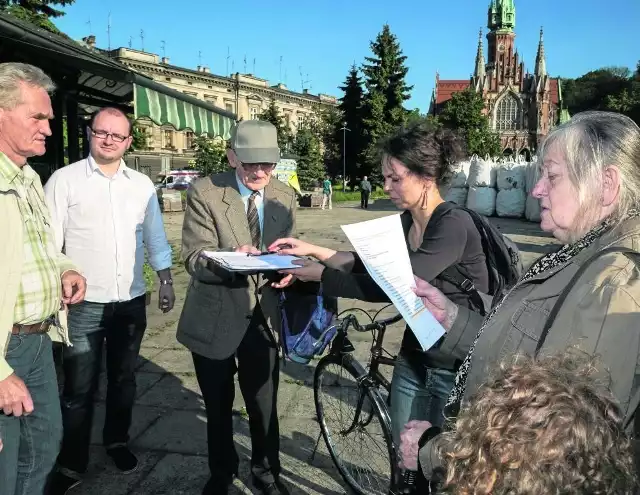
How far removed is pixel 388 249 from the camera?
217cm

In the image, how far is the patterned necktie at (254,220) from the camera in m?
3.05

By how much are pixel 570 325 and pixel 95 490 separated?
3033mm

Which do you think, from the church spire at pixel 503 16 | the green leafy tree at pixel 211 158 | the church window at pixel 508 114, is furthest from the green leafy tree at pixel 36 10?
the church spire at pixel 503 16

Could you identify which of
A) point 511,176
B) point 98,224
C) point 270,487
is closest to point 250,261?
point 98,224

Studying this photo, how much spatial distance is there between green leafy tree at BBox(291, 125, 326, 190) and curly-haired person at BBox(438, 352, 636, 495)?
39855 millimetres

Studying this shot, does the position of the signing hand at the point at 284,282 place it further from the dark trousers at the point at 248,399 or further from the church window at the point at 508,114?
the church window at the point at 508,114

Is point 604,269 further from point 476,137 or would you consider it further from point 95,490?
point 476,137

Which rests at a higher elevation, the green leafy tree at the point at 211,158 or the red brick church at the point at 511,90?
the red brick church at the point at 511,90

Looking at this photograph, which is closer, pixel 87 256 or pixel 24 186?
pixel 24 186

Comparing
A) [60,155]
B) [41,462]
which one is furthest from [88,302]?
[60,155]

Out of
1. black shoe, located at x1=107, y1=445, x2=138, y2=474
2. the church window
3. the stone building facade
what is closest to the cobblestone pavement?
black shoe, located at x1=107, y1=445, x2=138, y2=474

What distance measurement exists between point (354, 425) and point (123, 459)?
4.88 ft

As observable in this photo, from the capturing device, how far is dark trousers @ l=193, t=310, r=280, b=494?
302 cm

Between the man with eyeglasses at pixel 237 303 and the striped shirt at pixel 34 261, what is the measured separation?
2.29 ft
